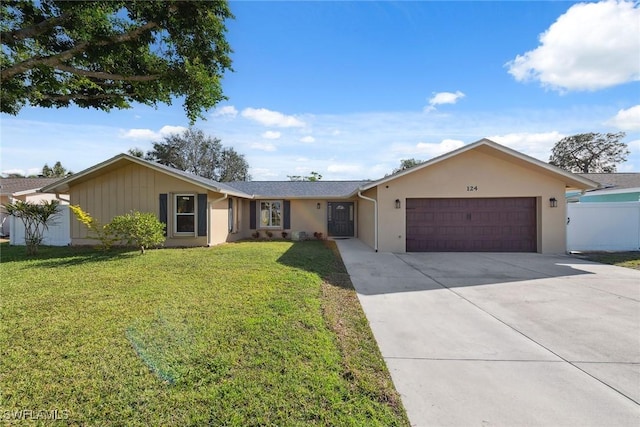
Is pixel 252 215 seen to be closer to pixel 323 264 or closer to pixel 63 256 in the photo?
pixel 63 256

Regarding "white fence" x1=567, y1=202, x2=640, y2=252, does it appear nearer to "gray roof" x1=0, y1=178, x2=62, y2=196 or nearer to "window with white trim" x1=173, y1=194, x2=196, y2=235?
"window with white trim" x1=173, y1=194, x2=196, y2=235

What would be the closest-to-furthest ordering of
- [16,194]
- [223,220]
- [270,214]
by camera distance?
1. [223,220]
2. [16,194]
3. [270,214]

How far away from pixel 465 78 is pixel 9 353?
41.6 ft

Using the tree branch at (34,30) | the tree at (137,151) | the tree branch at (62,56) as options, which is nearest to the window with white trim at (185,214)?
the tree branch at (62,56)

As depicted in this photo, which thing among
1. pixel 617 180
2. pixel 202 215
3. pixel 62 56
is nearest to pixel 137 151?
pixel 202 215

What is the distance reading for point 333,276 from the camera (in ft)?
23.2

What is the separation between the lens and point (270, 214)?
54.7ft

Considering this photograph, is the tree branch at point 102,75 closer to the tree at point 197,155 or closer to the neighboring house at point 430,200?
the neighboring house at point 430,200

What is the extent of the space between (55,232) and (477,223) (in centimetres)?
1736

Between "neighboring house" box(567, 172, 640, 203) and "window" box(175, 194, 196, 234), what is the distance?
55.1ft

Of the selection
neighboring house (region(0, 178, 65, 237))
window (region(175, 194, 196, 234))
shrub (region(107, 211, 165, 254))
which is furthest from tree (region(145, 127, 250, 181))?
shrub (region(107, 211, 165, 254))

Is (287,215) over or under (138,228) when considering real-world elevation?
over

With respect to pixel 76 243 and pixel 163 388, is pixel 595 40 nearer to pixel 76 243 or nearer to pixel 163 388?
pixel 163 388

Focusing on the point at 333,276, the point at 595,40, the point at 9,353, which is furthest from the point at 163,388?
the point at 595,40
